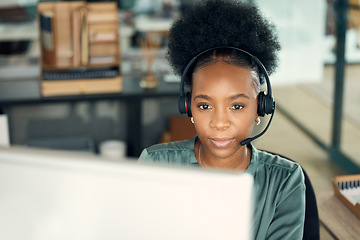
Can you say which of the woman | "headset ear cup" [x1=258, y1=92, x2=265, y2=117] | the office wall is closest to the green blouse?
the woman

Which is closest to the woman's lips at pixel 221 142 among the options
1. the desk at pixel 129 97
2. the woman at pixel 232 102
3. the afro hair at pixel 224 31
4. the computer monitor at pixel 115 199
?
the woman at pixel 232 102

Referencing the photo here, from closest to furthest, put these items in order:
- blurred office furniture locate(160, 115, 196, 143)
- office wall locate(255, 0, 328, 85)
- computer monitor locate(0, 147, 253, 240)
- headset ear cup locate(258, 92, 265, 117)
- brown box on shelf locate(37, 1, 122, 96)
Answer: computer monitor locate(0, 147, 253, 240), headset ear cup locate(258, 92, 265, 117), brown box on shelf locate(37, 1, 122, 96), blurred office furniture locate(160, 115, 196, 143), office wall locate(255, 0, 328, 85)

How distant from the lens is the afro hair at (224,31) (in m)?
1.24

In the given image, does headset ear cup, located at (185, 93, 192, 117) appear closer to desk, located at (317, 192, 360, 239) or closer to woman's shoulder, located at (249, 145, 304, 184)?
woman's shoulder, located at (249, 145, 304, 184)

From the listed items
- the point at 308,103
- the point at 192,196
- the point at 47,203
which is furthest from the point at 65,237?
the point at 308,103

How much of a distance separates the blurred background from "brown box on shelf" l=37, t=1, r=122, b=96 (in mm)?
98

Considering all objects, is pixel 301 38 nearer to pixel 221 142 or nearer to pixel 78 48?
pixel 78 48

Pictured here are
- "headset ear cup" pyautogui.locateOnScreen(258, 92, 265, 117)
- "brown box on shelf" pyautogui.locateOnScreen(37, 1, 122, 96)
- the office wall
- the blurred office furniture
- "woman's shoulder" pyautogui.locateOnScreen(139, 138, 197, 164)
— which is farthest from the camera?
the office wall

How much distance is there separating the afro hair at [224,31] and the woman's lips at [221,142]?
0.80ft

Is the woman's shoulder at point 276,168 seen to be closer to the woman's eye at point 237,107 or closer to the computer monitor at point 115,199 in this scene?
the woman's eye at point 237,107

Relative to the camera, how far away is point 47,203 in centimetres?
68

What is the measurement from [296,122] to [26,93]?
237 centimetres

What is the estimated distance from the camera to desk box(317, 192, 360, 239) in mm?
1416

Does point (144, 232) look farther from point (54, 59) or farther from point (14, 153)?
point (54, 59)
